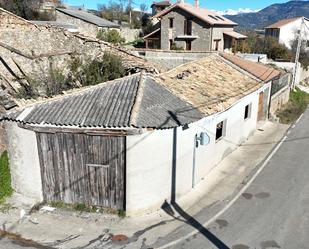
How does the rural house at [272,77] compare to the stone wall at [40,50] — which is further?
the rural house at [272,77]

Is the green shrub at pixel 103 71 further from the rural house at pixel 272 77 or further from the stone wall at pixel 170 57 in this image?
the rural house at pixel 272 77

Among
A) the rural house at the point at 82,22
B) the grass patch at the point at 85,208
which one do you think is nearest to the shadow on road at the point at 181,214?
the grass patch at the point at 85,208

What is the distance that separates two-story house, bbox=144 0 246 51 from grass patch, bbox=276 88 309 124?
474 inches

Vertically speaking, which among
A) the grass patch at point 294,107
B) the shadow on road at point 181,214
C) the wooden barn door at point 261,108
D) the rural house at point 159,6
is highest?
the rural house at point 159,6

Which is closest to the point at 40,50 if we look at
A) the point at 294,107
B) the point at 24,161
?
the point at 24,161

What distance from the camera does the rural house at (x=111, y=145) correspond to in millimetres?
11445

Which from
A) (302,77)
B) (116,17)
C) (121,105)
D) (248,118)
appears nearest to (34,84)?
(121,105)

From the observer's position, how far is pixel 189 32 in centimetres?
4238

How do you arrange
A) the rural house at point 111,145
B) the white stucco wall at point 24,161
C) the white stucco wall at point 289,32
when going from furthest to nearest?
1. the white stucco wall at point 289,32
2. the white stucco wall at point 24,161
3. the rural house at point 111,145

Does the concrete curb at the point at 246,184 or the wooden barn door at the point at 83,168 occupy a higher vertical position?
the wooden barn door at the point at 83,168

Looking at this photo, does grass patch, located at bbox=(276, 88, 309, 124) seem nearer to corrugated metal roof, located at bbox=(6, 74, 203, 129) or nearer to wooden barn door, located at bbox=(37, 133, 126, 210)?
corrugated metal roof, located at bbox=(6, 74, 203, 129)

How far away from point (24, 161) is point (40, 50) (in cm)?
1035

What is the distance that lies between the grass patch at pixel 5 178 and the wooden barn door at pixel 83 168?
1.51 metres

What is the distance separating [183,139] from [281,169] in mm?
6160
